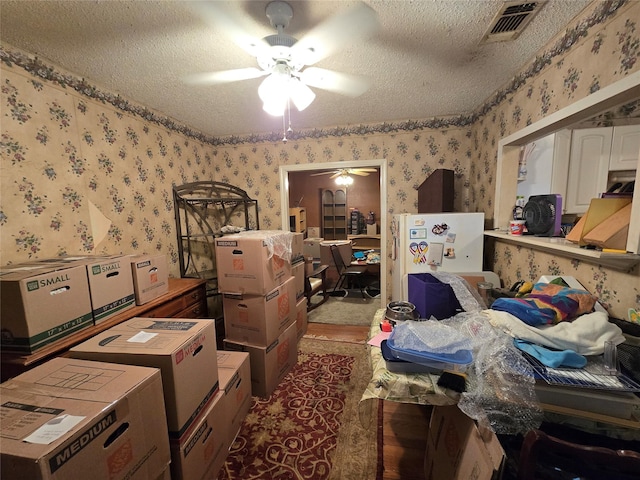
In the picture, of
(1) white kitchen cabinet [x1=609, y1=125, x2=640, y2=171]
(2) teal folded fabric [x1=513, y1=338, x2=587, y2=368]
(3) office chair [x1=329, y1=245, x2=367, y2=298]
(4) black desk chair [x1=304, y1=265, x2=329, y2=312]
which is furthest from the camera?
(3) office chair [x1=329, y1=245, x2=367, y2=298]

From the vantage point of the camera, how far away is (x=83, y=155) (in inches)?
66.3

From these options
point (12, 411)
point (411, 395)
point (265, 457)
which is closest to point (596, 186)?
point (411, 395)

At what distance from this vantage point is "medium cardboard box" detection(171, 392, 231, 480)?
40.1 inches

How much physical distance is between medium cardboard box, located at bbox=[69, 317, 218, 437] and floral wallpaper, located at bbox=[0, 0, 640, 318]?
886 millimetres

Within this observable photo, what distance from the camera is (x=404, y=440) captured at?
145 centimetres

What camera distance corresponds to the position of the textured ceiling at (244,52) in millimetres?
1139

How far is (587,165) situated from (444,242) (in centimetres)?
129

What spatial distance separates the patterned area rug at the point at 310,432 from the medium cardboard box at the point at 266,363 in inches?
2.5

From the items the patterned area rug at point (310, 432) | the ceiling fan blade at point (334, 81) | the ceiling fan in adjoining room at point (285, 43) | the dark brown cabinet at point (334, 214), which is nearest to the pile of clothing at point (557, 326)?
the patterned area rug at point (310, 432)

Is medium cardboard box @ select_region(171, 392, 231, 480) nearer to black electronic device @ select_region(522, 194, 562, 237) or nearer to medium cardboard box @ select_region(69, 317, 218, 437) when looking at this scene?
medium cardboard box @ select_region(69, 317, 218, 437)

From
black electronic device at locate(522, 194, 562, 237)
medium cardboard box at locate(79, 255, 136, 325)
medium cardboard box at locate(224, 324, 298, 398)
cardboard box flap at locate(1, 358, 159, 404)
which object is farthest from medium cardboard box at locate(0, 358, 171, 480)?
black electronic device at locate(522, 194, 562, 237)

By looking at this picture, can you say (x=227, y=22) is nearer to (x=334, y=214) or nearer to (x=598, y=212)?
(x=598, y=212)

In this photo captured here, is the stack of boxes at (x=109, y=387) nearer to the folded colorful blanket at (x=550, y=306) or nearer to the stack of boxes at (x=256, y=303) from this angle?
Answer: the stack of boxes at (x=256, y=303)

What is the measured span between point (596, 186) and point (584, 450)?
233 centimetres
